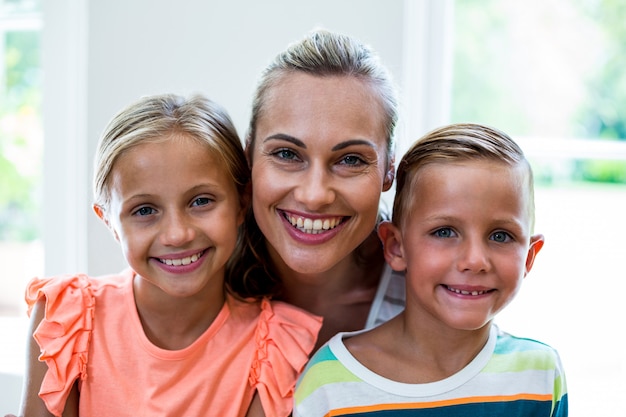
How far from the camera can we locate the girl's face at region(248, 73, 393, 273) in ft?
4.27

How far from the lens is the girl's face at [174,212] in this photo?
1.33 m

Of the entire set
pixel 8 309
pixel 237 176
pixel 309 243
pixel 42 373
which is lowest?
pixel 8 309

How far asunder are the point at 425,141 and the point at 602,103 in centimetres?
129

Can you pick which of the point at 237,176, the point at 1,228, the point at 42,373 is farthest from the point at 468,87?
the point at 1,228

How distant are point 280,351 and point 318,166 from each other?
16.0 inches

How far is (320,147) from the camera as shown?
1.30 m

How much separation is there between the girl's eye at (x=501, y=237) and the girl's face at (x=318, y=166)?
24cm

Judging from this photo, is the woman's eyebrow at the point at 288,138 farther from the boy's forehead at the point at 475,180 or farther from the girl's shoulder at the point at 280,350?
the girl's shoulder at the point at 280,350

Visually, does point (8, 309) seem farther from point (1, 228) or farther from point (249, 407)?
point (249, 407)

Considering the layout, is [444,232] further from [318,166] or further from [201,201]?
[201,201]

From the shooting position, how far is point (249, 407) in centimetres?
144

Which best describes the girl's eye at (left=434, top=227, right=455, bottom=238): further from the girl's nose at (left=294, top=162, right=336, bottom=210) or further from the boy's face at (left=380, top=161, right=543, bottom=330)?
the girl's nose at (left=294, top=162, right=336, bottom=210)

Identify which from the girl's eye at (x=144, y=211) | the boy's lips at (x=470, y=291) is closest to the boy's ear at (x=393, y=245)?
the boy's lips at (x=470, y=291)

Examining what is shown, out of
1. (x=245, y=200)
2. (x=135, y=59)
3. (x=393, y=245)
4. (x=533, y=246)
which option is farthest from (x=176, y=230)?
(x=135, y=59)
